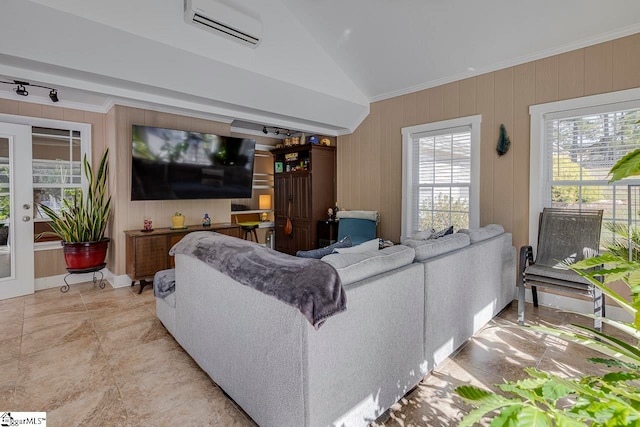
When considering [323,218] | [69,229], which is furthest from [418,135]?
[69,229]

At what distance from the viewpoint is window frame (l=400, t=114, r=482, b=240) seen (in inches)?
166

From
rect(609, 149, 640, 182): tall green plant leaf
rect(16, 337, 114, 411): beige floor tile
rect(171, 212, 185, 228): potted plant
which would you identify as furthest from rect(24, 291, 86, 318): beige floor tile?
rect(609, 149, 640, 182): tall green plant leaf

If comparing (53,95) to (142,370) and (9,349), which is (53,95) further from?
(142,370)

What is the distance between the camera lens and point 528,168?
149 inches

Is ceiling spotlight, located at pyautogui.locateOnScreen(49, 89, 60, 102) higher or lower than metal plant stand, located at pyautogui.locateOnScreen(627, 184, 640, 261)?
higher

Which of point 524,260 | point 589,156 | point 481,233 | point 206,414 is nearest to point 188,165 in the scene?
point 206,414

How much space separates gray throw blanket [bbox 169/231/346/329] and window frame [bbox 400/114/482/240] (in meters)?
3.15

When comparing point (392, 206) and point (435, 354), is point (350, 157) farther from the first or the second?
point (435, 354)

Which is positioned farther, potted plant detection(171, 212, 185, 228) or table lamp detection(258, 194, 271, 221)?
table lamp detection(258, 194, 271, 221)

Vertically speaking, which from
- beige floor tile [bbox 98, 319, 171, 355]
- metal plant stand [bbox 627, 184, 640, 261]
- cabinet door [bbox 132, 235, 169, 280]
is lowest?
beige floor tile [bbox 98, 319, 171, 355]

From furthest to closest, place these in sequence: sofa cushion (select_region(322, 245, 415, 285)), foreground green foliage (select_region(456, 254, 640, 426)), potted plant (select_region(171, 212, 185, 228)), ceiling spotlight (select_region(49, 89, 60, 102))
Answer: potted plant (select_region(171, 212, 185, 228)), ceiling spotlight (select_region(49, 89, 60, 102)), sofa cushion (select_region(322, 245, 415, 285)), foreground green foliage (select_region(456, 254, 640, 426))

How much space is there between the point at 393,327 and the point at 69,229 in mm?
4203

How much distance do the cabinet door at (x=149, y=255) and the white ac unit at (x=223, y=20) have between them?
2620 millimetres

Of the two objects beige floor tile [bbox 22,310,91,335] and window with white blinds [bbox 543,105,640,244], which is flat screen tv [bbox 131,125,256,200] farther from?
window with white blinds [bbox 543,105,640,244]
